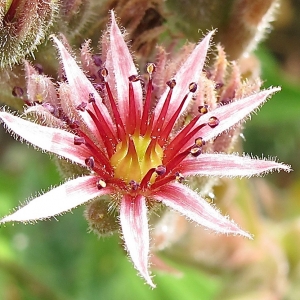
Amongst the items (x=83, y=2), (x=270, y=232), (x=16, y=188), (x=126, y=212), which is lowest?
(x=16, y=188)

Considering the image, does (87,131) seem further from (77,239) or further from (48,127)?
(77,239)

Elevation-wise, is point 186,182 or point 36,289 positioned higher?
point 186,182

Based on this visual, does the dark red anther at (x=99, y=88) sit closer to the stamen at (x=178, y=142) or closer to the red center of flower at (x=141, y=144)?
the red center of flower at (x=141, y=144)

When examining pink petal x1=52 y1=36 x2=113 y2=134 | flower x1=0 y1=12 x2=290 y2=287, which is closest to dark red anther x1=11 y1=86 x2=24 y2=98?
flower x1=0 y1=12 x2=290 y2=287

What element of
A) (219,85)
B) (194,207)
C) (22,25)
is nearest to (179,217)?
(219,85)

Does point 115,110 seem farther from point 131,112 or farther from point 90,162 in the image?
point 90,162

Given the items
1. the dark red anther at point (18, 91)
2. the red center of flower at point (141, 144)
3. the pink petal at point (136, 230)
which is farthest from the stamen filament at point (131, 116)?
the dark red anther at point (18, 91)

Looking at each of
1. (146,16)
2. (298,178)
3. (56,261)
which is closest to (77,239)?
(56,261)

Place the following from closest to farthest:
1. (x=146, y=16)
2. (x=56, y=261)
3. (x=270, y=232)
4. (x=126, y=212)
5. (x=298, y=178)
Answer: (x=126, y=212)
(x=146, y=16)
(x=270, y=232)
(x=56, y=261)
(x=298, y=178)
